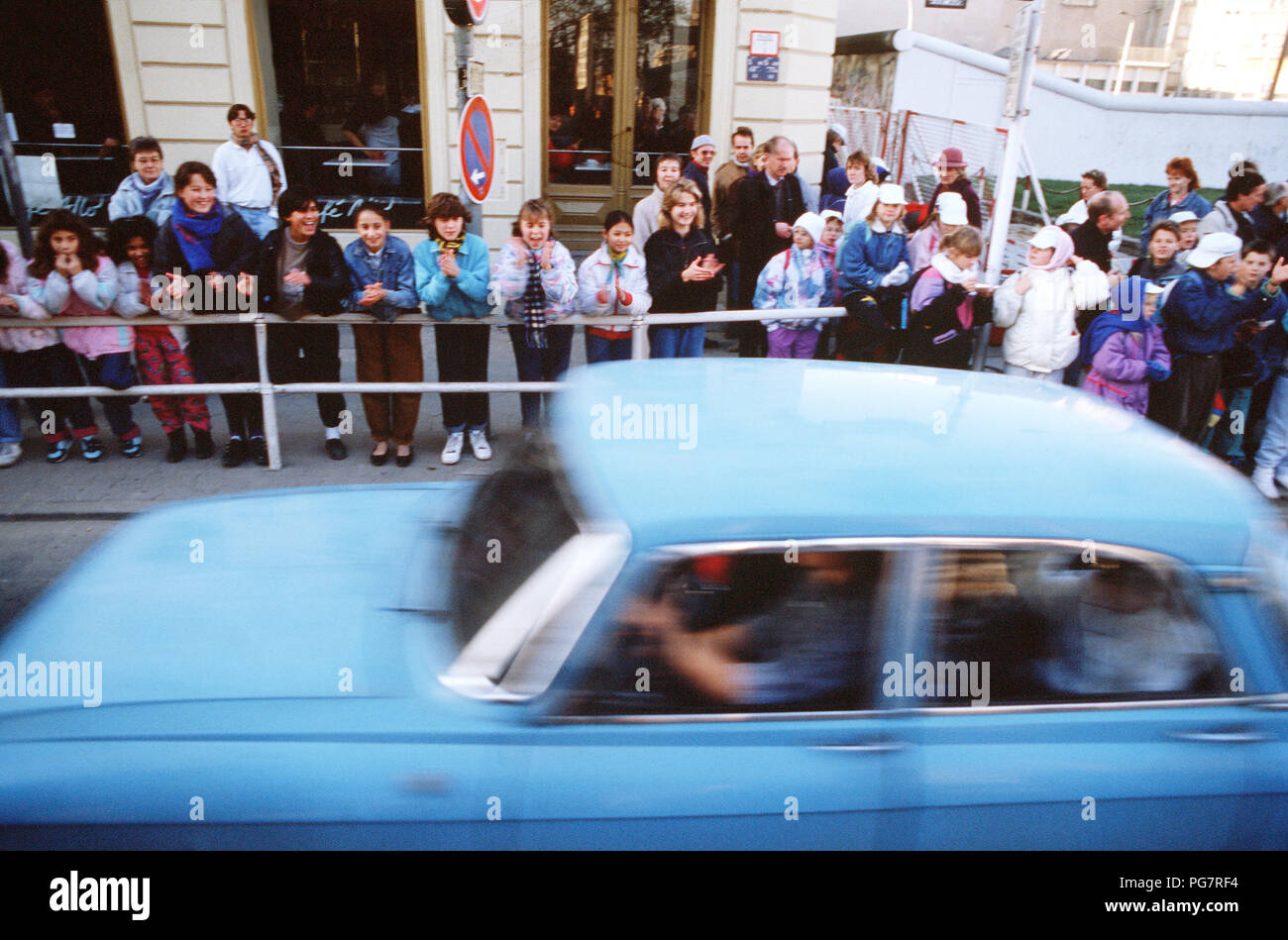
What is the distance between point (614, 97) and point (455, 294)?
246 inches

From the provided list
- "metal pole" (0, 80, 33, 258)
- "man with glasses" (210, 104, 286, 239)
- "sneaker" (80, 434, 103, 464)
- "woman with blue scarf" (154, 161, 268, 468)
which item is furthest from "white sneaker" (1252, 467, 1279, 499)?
"metal pole" (0, 80, 33, 258)

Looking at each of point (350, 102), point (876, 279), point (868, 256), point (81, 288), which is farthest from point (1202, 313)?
point (350, 102)

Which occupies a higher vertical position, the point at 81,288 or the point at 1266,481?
the point at 81,288

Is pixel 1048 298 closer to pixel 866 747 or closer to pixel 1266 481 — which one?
pixel 1266 481

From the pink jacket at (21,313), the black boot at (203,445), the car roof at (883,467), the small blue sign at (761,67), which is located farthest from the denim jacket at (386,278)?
the small blue sign at (761,67)

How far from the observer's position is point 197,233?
20.3ft

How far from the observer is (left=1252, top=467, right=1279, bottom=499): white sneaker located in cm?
665

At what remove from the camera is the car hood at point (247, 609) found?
8.27ft

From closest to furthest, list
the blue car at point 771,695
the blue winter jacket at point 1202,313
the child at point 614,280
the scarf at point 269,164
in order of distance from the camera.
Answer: the blue car at point 771,695 → the blue winter jacket at point 1202,313 → the child at point 614,280 → the scarf at point 269,164

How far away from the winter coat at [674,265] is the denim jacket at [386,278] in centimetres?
179

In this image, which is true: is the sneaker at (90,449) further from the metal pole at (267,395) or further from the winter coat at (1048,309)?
the winter coat at (1048,309)

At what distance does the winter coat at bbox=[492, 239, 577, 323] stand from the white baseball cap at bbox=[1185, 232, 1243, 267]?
4157 mm

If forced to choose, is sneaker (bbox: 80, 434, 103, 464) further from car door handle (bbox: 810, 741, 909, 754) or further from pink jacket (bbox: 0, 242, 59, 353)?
car door handle (bbox: 810, 741, 909, 754)

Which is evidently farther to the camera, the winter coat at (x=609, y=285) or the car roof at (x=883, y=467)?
the winter coat at (x=609, y=285)
